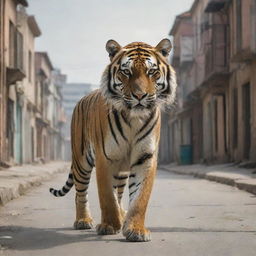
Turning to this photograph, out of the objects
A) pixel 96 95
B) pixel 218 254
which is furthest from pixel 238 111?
pixel 218 254

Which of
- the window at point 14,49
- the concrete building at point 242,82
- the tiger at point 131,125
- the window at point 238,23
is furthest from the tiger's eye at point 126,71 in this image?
the window at point 14,49

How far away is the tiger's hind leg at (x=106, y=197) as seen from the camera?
5.75 m

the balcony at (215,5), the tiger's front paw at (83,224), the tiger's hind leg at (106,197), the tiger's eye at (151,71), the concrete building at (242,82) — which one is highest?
the balcony at (215,5)

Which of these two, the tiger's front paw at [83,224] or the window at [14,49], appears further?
the window at [14,49]

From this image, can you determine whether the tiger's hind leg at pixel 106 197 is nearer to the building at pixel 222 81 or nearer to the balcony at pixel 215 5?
the building at pixel 222 81

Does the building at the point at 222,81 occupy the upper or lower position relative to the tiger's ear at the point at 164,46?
upper

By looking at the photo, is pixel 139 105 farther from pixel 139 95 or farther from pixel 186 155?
pixel 186 155

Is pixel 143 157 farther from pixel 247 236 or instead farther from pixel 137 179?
pixel 247 236

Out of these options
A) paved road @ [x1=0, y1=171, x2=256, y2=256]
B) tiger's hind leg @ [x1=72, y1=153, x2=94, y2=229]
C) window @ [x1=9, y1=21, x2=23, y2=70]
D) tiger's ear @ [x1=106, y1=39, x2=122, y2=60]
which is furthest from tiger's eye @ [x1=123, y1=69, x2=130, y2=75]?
A: window @ [x1=9, y1=21, x2=23, y2=70]

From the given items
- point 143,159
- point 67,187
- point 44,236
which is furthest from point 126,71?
point 67,187

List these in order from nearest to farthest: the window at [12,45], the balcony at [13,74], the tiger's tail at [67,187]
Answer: the tiger's tail at [67,187] < the balcony at [13,74] < the window at [12,45]

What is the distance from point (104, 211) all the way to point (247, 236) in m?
1.34

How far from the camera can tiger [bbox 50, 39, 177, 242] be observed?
551 cm

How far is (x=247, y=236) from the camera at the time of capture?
18.5 ft
